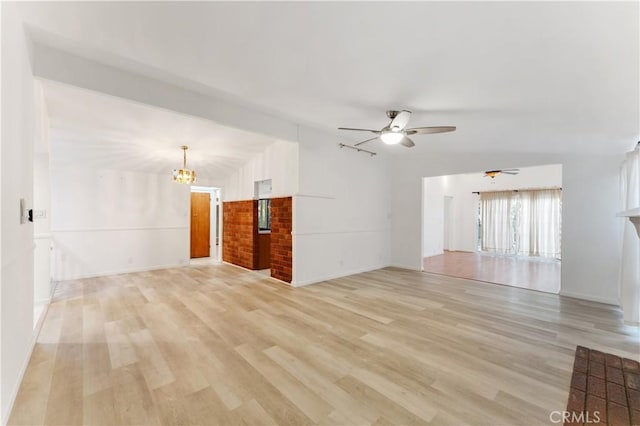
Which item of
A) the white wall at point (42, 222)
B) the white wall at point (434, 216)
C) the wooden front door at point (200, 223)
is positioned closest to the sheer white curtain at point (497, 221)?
the white wall at point (434, 216)

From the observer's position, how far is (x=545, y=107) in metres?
2.79

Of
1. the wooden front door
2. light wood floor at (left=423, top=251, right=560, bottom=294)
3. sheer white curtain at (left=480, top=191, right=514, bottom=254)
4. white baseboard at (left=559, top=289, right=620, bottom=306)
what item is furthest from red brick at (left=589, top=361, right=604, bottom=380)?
the wooden front door

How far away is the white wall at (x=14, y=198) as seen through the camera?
1.66 metres

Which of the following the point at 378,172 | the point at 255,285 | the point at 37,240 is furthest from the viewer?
the point at 378,172

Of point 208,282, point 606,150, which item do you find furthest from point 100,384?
point 606,150

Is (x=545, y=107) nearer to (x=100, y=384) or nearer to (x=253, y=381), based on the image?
(x=253, y=381)

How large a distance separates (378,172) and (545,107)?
153 inches

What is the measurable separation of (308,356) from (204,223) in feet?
22.2

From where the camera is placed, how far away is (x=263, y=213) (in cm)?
637

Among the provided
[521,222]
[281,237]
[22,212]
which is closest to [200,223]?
[281,237]

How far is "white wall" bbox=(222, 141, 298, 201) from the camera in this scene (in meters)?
4.96

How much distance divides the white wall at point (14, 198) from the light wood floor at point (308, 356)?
0.90ft

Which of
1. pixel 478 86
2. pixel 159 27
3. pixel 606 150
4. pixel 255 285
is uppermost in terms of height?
pixel 159 27

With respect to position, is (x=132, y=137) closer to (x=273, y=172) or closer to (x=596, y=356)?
(x=273, y=172)
